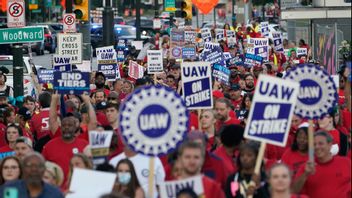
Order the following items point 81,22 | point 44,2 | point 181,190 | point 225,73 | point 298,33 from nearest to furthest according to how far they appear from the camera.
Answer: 1. point 181,190
2. point 225,73
3. point 81,22
4. point 298,33
5. point 44,2

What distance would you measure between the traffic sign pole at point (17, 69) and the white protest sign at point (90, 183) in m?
9.56

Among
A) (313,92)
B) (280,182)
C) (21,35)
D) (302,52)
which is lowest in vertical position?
(280,182)

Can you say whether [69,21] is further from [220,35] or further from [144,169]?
[144,169]

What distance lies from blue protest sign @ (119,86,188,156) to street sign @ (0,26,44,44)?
8376mm

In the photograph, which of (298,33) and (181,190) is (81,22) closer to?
(298,33)

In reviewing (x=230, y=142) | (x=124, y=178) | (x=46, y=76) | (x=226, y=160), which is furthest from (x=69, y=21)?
(x=124, y=178)

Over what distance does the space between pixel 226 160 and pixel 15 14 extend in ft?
27.3

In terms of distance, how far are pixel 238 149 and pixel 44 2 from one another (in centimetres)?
6892

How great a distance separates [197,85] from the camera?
14.9 metres

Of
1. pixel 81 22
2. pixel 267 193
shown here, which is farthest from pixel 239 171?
pixel 81 22

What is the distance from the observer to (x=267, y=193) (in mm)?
10945

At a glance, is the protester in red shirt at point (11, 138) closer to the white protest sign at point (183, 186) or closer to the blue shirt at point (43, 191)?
the blue shirt at point (43, 191)

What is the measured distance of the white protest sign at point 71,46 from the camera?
23094mm

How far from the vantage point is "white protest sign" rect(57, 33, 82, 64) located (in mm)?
23094
